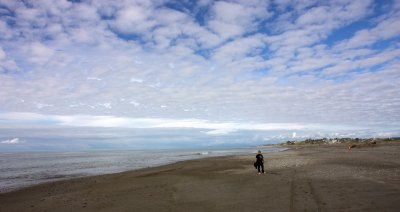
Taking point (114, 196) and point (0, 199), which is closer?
point (114, 196)

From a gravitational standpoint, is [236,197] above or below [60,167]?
below

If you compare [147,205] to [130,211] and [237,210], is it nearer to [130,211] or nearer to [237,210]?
[130,211]

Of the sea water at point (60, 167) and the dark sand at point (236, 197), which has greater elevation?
the sea water at point (60, 167)

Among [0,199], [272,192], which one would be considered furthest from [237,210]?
[0,199]

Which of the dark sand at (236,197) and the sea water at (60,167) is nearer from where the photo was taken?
the dark sand at (236,197)

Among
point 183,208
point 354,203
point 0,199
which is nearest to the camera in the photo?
point 354,203

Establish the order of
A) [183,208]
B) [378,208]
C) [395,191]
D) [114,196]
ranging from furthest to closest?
[114,196] → [395,191] → [183,208] → [378,208]

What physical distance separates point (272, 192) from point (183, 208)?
510 cm

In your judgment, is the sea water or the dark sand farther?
the sea water

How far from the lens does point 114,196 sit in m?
17.2

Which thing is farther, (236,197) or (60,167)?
(60,167)

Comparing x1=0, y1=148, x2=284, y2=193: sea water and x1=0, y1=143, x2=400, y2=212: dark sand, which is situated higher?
x1=0, y1=148, x2=284, y2=193: sea water

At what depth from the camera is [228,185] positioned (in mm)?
19344

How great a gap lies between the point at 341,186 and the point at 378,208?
515 cm
